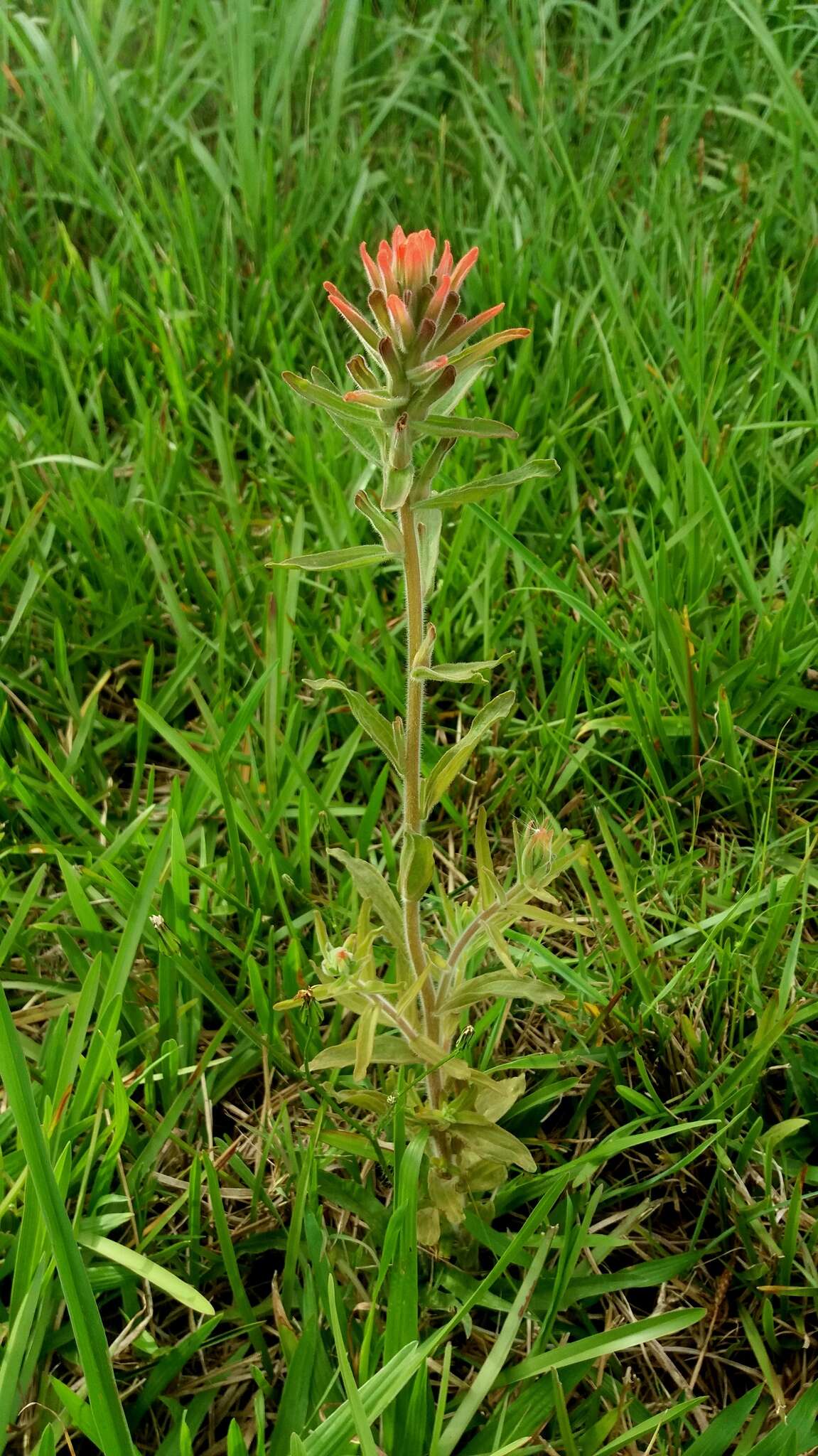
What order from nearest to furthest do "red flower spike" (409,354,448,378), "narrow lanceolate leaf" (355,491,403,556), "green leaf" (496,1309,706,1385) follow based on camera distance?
"red flower spike" (409,354,448,378), "narrow lanceolate leaf" (355,491,403,556), "green leaf" (496,1309,706,1385)

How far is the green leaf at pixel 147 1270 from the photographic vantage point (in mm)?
1274

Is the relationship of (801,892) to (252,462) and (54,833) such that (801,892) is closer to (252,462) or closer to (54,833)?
(54,833)

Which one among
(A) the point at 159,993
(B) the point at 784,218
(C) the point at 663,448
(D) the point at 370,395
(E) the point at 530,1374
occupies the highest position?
(D) the point at 370,395

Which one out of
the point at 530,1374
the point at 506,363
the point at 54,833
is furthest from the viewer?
the point at 506,363

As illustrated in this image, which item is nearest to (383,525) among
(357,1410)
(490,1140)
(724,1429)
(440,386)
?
(440,386)

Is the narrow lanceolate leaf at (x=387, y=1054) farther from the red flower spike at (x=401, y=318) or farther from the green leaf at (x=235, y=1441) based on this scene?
the red flower spike at (x=401, y=318)

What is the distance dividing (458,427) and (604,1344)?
1.00 meters

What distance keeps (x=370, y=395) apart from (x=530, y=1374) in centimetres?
106

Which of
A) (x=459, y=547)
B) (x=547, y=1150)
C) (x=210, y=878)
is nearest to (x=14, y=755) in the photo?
(x=210, y=878)

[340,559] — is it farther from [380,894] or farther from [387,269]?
[380,894]

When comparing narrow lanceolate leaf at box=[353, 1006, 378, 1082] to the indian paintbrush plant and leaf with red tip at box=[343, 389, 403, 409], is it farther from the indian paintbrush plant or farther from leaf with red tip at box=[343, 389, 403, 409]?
leaf with red tip at box=[343, 389, 403, 409]

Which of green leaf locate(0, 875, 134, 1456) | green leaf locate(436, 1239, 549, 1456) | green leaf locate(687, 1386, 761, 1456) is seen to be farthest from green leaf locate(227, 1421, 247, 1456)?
green leaf locate(687, 1386, 761, 1456)

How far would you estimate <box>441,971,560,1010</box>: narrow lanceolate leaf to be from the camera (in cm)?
130

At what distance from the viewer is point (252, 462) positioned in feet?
8.17
